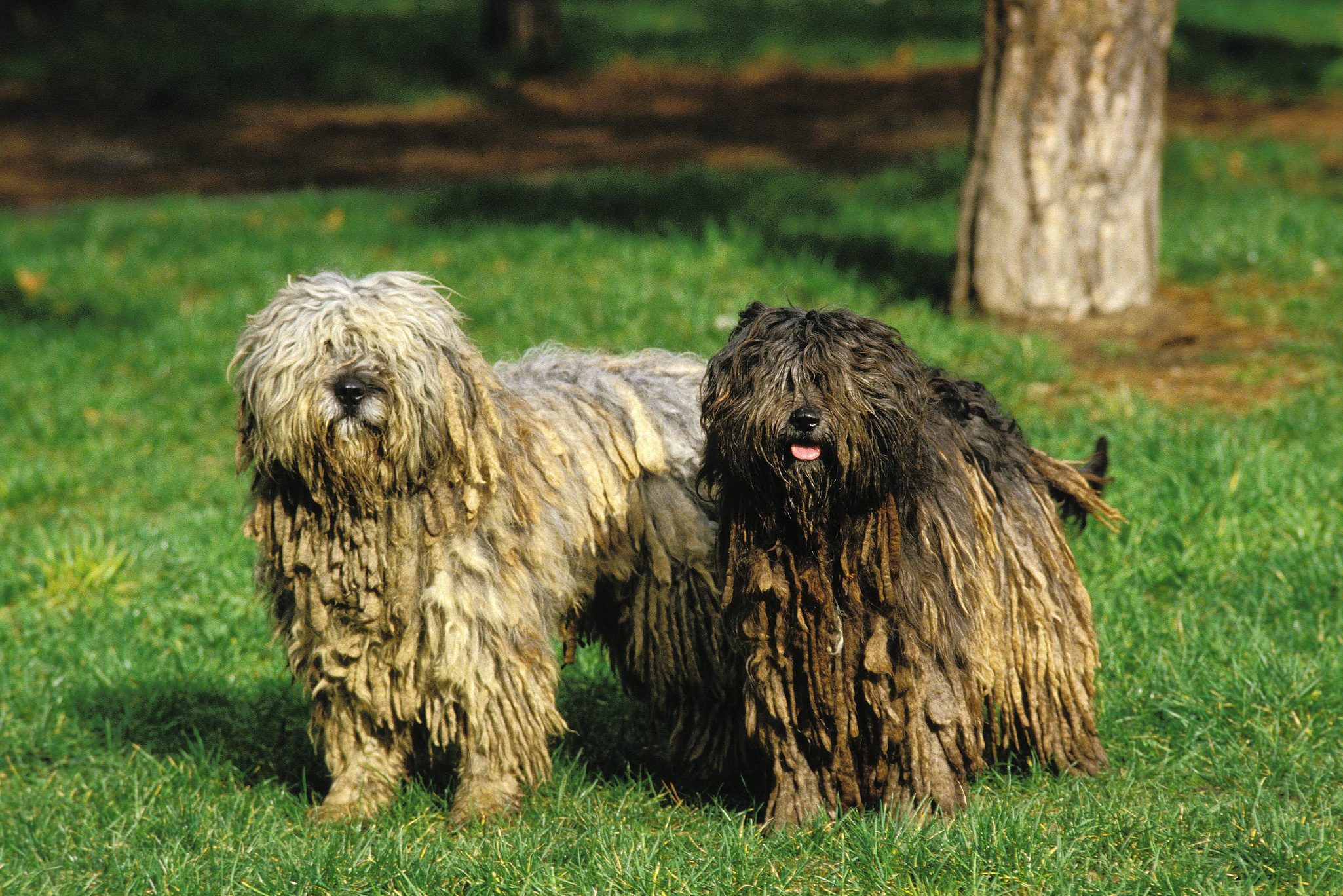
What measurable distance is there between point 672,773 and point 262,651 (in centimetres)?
210

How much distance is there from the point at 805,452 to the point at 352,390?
1.34 metres

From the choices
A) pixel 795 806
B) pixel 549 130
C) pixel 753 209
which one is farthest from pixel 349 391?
pixel 549 130

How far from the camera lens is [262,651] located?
253 inches

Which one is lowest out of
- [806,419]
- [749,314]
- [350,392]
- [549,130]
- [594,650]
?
[594,650]

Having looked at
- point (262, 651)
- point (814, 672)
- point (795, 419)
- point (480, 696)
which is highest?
point (795, 419)

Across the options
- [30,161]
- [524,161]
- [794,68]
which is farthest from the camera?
[794,68]

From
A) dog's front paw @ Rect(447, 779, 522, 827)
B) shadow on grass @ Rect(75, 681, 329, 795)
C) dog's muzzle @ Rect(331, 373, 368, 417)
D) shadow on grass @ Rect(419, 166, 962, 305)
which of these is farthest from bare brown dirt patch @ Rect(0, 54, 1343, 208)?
dog's muzzle @ Rect(331, 373, 368, 417)

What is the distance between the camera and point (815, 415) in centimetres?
401

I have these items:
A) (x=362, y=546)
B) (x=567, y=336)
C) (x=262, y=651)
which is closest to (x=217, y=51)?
(x=567, y=336)

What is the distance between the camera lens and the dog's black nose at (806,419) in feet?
13.2

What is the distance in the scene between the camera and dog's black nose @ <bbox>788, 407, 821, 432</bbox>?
158 inches

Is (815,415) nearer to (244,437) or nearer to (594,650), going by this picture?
(244,437)

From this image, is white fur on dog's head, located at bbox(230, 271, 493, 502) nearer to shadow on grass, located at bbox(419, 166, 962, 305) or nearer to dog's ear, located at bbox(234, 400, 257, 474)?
dog's ear, located at bbox(234, 400, 257, 474)

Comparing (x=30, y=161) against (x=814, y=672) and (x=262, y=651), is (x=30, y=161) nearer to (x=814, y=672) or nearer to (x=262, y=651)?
(x=262, y=651)
